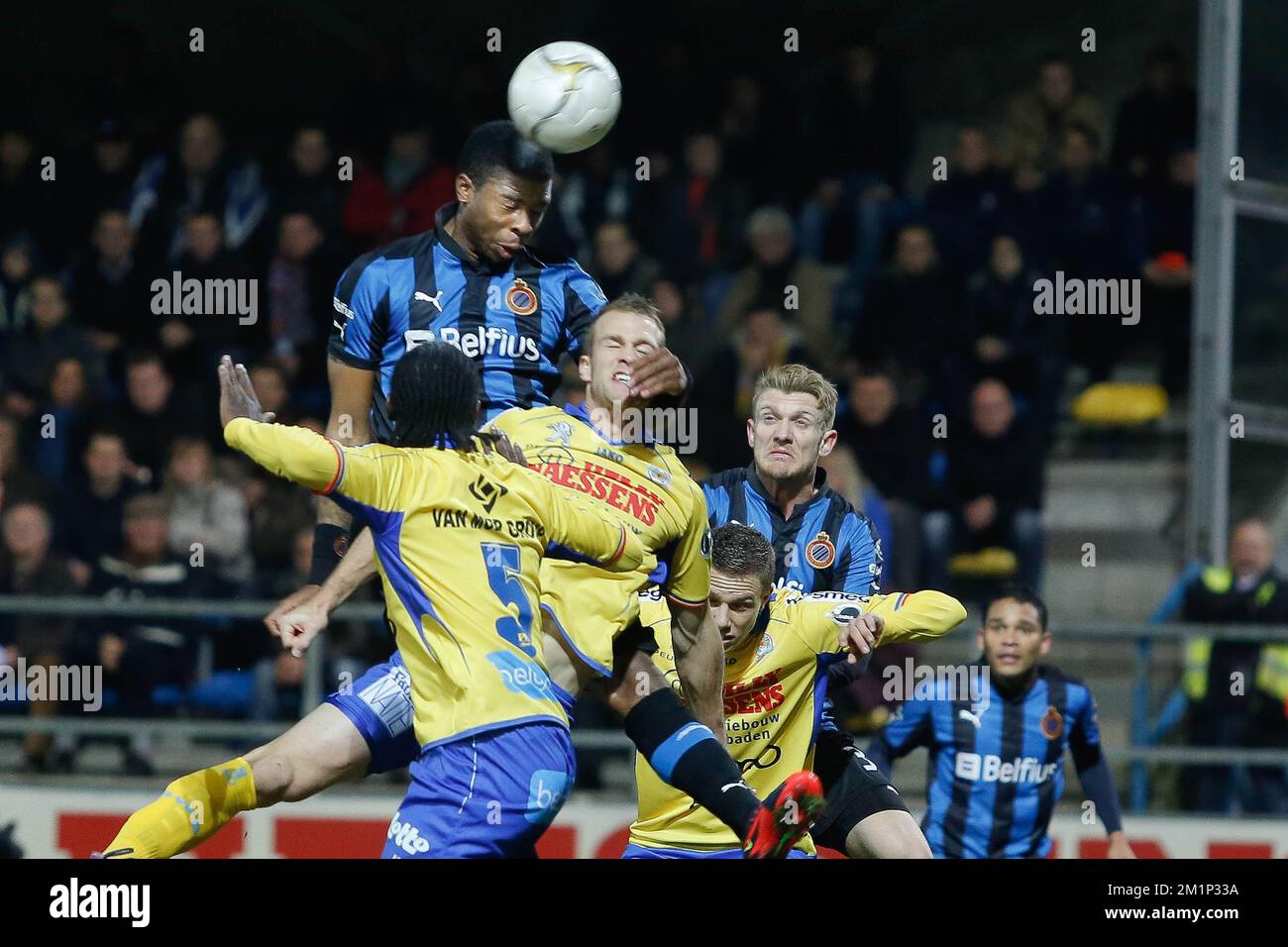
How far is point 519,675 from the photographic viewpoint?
521 cm

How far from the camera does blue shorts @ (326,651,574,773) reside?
5832 millimetres

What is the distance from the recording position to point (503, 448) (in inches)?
214

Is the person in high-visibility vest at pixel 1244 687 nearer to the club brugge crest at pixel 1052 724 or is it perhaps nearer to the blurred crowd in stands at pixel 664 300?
the blurred crowd in stands at pixel 664 300

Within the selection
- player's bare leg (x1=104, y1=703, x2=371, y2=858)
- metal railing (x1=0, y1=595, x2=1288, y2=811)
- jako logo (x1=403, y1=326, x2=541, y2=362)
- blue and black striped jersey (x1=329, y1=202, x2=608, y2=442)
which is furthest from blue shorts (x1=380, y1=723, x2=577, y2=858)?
metal railing (x1=0, y1=595, x2=1288, y2=811)

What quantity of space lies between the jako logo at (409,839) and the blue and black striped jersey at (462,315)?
4.89 ft

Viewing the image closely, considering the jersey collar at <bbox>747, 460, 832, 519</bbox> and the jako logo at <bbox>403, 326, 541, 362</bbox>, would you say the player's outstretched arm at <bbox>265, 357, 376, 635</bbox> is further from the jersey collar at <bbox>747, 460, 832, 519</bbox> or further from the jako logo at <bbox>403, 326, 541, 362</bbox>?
the jersey collar at <bbox>747, 460, 832, 519</bbox>

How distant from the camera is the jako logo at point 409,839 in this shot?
16.9 feet

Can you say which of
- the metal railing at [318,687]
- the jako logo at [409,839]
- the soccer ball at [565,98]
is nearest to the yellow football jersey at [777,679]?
the jako logo at [409,839]

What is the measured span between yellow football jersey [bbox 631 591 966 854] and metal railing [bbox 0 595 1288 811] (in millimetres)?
3026

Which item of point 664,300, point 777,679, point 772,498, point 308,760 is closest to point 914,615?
point 777,679

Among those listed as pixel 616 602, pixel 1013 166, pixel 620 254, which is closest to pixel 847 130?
pixel 1013 166

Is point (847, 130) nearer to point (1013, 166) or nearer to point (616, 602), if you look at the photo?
point (1013, 166)
